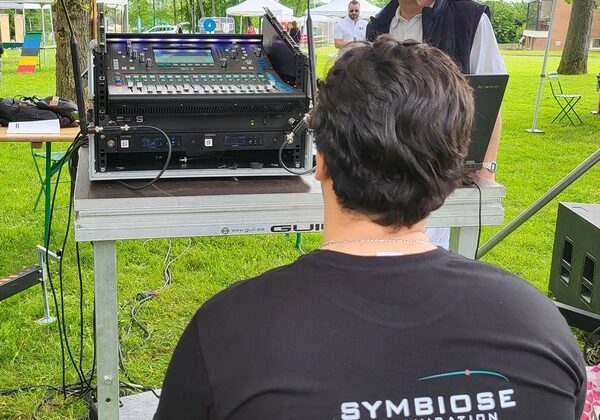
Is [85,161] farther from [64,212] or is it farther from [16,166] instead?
[16,166]

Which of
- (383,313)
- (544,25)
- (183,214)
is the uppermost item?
(544,25)

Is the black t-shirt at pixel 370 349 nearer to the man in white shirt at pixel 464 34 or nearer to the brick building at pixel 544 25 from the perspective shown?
the man in white shirt at pixel 464 34

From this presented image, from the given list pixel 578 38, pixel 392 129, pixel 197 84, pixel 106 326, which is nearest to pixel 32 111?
pixel 197 84

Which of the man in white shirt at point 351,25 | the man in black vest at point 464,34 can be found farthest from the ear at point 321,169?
the man in white shirt at point 351,25

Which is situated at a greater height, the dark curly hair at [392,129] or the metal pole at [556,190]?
the dark curly hair at [392,129]

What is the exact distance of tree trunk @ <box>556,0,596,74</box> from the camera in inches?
621

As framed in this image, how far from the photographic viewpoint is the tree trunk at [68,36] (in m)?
6.24

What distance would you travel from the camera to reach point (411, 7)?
9.06ft

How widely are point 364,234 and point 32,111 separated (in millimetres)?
3377

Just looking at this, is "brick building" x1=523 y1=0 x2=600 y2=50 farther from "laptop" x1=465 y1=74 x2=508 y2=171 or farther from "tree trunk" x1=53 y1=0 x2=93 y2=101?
"laptop" x1=465 y1=74 x2=508 y2=171

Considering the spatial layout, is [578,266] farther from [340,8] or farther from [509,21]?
[509,21]


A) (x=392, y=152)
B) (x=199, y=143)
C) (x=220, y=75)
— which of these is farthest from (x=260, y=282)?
(x=220, y=75)

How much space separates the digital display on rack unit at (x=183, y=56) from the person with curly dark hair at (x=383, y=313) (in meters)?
1.11

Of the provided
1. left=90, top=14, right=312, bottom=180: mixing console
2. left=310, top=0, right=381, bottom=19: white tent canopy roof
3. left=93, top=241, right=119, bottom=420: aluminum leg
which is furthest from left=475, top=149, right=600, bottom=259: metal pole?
left=310, top=0, right=381, bottom=19: white tent canopy roof
